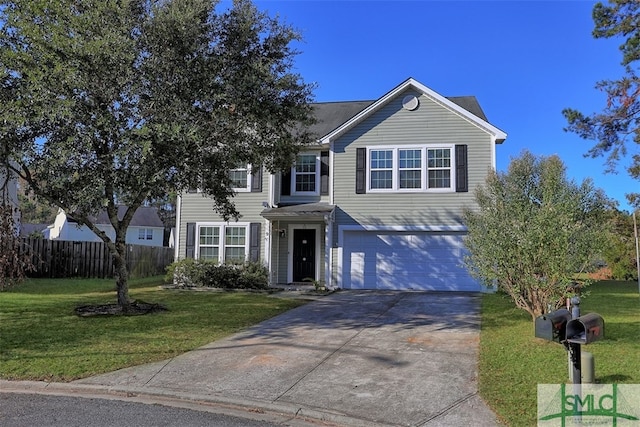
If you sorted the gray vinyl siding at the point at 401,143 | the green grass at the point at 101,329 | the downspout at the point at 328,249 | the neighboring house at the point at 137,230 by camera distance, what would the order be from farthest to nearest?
the neighboring house at the point at 137,230 → the downspout at the point at 328,249 → the gray vinyl siding at the point at 401,143 → the green grass at the point at 101,329

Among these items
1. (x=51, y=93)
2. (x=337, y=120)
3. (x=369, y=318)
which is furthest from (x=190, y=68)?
(x=337, y=120)

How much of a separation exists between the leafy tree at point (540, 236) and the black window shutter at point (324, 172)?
27.8 feet

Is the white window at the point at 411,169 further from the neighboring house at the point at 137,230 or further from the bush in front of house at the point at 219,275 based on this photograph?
the neighboring house at the point at 137,230

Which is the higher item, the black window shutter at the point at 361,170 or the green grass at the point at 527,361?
the black window shutter at the point at 361,170

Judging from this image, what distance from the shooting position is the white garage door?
15.9 metres

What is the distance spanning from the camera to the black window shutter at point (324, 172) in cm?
1708

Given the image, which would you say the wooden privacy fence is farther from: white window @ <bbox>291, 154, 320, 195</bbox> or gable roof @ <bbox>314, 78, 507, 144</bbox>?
gable roof @ <bbox>314, 78, 507, 144</bbox>

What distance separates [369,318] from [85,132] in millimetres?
6738

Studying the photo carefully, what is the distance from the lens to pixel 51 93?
8.18 metres

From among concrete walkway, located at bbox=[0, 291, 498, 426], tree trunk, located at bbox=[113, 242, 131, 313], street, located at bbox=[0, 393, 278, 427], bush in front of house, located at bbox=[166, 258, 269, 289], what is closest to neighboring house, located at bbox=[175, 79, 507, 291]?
bush in front of house, located at bbox=[166, 258, 269, 289]

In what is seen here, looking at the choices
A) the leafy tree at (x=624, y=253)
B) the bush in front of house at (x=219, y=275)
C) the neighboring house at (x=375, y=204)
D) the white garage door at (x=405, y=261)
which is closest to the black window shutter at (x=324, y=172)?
the neighboring house at (x=375, y=204)

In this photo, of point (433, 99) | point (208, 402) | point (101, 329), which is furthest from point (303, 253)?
point (208, 402)

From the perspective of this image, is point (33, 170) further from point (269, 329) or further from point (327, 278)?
point (327, 278)

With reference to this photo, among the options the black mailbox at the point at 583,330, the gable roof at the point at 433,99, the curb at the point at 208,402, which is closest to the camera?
the black mailbox at the point at 583,330
